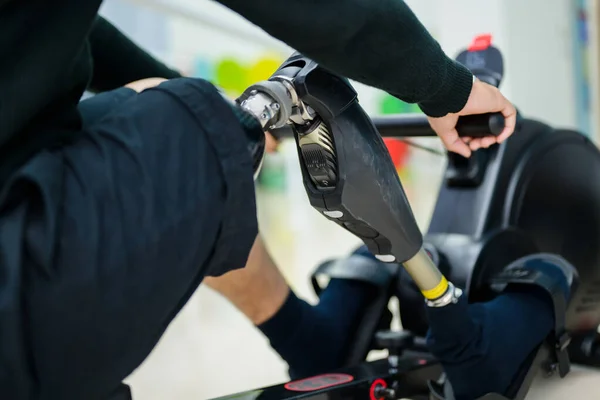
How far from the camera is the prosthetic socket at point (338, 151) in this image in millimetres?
627

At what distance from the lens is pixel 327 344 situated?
95 cm

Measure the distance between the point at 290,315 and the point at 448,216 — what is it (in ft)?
1.04

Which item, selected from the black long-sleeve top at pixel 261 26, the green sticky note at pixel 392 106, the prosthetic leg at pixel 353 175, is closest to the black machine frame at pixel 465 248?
the prosthetic leg at pixel 353 175

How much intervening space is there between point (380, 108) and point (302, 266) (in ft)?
6.07

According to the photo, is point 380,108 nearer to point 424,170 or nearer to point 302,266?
point 424,170

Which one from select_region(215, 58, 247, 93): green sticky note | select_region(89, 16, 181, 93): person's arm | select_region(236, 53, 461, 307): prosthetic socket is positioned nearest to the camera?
select_region(236, 53, 461, 307): prosthetic socket

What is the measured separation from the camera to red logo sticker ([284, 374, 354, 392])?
0.81 metres

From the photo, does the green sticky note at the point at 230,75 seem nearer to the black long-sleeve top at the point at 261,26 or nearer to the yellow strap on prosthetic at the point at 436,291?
the yellow strap on prosthetic at the point at 436,291

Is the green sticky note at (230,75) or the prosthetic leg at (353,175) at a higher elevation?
the green sticky note at (230,75)

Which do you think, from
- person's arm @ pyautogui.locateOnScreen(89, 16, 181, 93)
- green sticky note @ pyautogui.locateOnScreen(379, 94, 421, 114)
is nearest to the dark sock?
person's arm @ pyautogui.locateOnScreen(89, 16, 181, 93)

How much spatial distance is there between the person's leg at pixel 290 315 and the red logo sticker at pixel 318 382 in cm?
7

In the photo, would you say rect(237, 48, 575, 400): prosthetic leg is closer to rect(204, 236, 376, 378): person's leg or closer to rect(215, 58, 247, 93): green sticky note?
rect(204, 236, 376, 378): person's leg

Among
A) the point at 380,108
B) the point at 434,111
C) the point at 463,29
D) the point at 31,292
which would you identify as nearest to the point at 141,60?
the point at 434,111

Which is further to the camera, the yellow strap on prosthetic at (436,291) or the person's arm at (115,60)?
the person's arm at (115,60)
